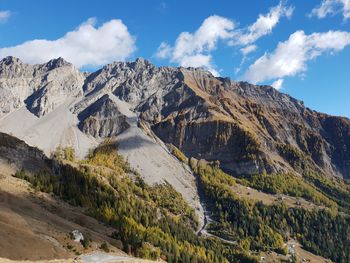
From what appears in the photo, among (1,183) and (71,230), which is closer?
(71,230)

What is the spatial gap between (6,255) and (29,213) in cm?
4537

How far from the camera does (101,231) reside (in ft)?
486

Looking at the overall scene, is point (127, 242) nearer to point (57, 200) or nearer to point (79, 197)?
point (57, 200)

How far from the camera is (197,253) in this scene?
7825 inches

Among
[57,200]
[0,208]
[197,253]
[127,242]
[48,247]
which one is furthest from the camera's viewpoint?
[197,253]

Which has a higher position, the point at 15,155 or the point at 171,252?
the point at 15,155

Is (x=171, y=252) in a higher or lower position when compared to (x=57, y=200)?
lower

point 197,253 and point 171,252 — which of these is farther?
point 197,253

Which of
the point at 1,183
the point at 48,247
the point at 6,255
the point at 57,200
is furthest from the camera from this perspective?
the point at 57,200

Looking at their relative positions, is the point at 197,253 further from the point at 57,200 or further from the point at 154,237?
the point at 57,200

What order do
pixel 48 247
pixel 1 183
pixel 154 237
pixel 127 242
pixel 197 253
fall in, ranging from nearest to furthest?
1. pixel 48 247
2. pixel 127 242
3. pixel 1 183
4. pixel 154 237
5. pixel 197 253

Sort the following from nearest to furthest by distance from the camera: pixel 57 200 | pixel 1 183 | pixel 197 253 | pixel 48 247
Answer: pixel 48 247 → pixel 1 183 → pixel 57 200 → pixel 197 253

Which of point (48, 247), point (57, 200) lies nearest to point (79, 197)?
point (57, 200)

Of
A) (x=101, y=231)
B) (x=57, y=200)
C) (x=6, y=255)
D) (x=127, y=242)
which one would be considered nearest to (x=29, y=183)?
(x=57, y=200)
